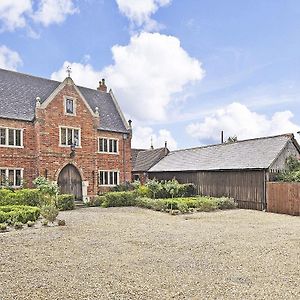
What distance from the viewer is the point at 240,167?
25.3m

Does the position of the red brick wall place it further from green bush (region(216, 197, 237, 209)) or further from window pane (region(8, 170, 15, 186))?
green bush (region(216, 197, 237, 209))

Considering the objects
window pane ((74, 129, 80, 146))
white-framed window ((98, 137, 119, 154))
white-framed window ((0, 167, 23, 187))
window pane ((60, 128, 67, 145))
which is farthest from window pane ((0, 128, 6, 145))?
white-framed window ((98, 137, 119, 154))

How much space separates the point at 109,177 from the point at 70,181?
437 cm

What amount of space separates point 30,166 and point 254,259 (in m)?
21.9

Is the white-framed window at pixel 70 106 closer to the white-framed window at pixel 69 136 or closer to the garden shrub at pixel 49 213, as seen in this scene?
the white-framed window at pixel 69 136

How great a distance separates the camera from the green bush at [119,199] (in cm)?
2595

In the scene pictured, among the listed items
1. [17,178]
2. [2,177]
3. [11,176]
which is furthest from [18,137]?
[2,177]

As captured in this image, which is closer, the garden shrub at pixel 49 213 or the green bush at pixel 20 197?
the garden shrub at pixel 49 213

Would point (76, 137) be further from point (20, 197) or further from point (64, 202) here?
point (20, 197)

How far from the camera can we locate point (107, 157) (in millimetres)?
32562

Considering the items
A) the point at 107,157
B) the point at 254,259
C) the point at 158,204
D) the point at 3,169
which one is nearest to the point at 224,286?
the point at 254,259

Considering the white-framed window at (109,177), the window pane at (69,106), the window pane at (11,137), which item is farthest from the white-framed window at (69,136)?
the white-framed window at (109,177)

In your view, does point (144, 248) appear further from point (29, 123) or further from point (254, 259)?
point (29, 123)

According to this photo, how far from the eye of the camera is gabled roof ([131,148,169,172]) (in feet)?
131
